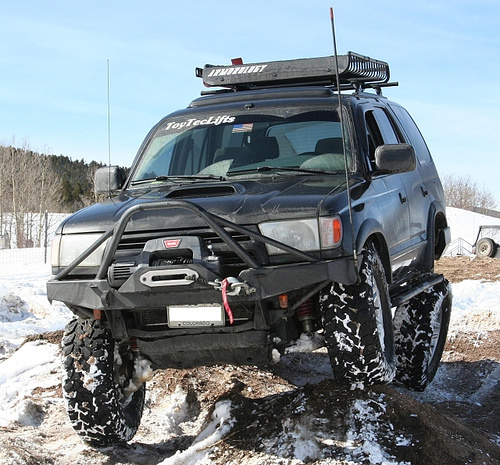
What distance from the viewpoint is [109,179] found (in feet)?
18.4

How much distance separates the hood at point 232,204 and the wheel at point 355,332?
51 centimetres

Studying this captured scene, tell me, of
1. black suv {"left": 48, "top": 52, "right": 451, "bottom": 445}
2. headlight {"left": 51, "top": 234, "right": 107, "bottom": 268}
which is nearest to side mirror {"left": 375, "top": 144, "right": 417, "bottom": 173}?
black suv {"left": 48, "top": 52, "right": 451, "bottom": 445}

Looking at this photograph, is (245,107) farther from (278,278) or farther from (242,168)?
(278,278)

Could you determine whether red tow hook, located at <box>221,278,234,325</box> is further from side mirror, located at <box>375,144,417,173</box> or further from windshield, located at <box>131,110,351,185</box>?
side mirror, located at <box>375,144,417,173</box>

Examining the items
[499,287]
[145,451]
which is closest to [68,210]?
[499,287]

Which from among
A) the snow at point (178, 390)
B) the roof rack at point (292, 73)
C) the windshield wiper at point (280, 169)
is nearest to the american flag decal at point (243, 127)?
the windshield wiper at point (280, 169)

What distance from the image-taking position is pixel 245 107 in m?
5.77

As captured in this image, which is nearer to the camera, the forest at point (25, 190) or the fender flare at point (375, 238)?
the fender flare at point (375, 238)

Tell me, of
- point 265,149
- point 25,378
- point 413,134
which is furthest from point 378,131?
point 25,378

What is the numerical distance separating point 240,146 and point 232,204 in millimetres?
1369

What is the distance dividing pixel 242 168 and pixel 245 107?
0.75 meters

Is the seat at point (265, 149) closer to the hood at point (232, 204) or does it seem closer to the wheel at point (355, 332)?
the hood at point (232, 204)

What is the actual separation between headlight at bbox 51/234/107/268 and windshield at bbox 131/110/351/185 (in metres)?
0.99

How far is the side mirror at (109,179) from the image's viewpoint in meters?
5.60
